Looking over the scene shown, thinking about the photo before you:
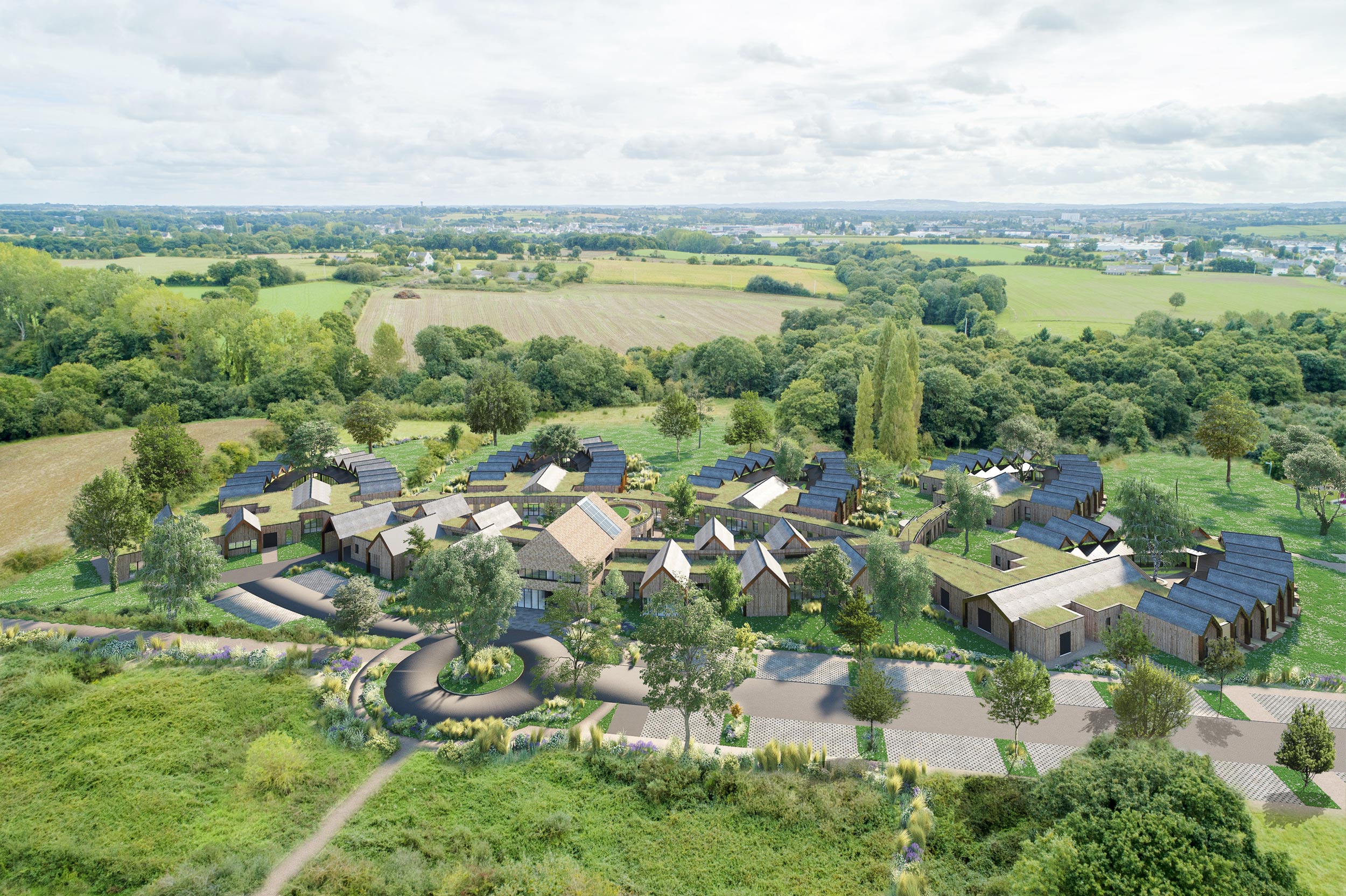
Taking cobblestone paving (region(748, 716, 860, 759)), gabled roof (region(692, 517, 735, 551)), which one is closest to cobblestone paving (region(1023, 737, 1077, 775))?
cobblestone paving (region(748, 716, 860, 759))

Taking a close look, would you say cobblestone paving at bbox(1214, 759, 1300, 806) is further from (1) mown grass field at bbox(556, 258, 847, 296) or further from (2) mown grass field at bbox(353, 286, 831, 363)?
(1) mown grass field at bbox(556, 258, 847, 296)

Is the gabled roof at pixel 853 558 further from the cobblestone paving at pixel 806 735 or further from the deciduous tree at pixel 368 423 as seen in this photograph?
the deciduous tree at pixel 368 423

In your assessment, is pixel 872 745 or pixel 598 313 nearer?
pixel 872 745

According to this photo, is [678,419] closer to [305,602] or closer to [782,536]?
[782,536]

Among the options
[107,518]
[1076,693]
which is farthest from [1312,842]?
[107,518]

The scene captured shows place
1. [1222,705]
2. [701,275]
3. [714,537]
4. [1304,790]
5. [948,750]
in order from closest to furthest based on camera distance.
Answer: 1. [1304,790]
2. [948,750]
3. [1222,705]
4. [714,537]
5. [701,275]

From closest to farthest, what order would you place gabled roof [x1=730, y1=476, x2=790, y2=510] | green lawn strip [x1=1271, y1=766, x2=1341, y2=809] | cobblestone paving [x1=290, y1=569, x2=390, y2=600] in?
green lawn strip [x1=1271, y1=766, x2=1341, y2=809]
cobblestone paving [x1=290, y1=569, x2=390, y2=600]
gabled roof [x1=730, y1=476, x2=790, y2=510]

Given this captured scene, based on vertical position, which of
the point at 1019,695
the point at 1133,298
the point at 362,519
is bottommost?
the point at 1019,695
